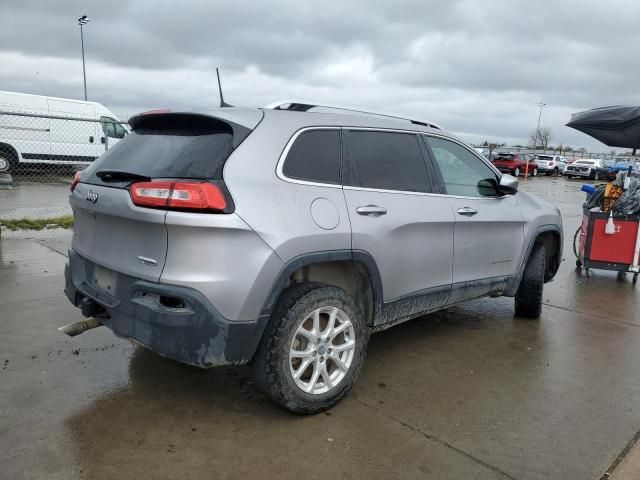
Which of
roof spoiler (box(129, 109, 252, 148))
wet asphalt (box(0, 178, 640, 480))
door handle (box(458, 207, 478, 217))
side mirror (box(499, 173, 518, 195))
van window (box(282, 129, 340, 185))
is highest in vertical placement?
roof spoiler (box(129, 109, 252, 148))

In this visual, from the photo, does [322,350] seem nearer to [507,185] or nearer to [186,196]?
[186,196]

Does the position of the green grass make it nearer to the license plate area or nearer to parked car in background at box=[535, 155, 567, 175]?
the license plate area

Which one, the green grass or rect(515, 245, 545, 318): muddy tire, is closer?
rect(515, 245, 545, 318): muddy tire

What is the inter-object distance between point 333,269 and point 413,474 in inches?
49.7

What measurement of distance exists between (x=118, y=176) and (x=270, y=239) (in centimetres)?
98

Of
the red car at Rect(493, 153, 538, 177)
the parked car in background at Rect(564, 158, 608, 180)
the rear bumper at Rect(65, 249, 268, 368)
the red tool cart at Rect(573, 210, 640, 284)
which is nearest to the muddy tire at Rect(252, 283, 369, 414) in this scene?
A: the rear bumper at Rect(65, 249, 268, 368)

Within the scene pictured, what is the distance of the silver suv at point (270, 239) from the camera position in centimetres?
272

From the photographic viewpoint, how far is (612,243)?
269 inches

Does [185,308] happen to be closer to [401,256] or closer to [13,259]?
[401,256]

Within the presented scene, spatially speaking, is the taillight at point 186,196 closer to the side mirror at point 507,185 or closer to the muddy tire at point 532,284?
the side mirror at point 507,185

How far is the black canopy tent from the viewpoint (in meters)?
6.64

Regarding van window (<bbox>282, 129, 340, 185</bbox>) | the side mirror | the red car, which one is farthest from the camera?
the red car

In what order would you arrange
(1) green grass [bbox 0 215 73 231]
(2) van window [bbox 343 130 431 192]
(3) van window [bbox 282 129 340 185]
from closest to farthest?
(3) van window [bbox 282 129 340 185] < (2) van window [bbox 343 130 431 192] < (1) green grass [bbox 0 215 73 231]

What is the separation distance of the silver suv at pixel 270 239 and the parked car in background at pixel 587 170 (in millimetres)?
34935
